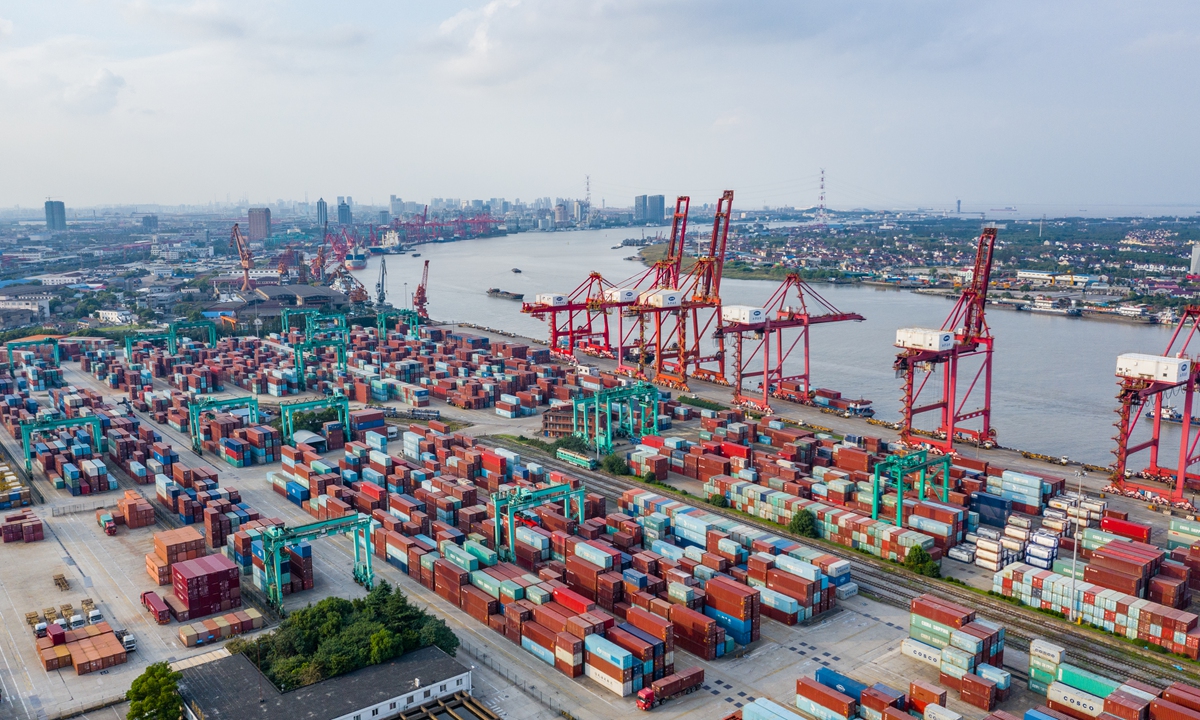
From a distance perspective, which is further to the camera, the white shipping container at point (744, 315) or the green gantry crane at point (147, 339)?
the green gantry crane at point (147, 339)

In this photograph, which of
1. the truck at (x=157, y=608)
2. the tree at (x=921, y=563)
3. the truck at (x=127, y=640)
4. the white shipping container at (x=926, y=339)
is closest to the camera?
the truck at (x=127, y=640)

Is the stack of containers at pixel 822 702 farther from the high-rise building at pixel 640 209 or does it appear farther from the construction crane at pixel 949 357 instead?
the high-rise building at pixel 640 209

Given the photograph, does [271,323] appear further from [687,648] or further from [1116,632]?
[1116,632]

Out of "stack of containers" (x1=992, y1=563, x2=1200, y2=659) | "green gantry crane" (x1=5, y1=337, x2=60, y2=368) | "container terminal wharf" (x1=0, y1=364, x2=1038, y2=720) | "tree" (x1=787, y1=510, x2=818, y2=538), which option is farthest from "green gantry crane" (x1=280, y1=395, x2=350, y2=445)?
"green gantry crane" (x1=5, y1=337, x2=60, y2=368)

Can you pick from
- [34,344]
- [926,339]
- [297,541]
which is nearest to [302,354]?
[34,344]

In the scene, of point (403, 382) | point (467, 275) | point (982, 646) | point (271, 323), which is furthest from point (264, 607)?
point (467, 275)

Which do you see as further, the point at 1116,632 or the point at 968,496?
the point at 968,496

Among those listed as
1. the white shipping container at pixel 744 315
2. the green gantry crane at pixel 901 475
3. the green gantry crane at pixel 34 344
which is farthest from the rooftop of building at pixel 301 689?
the green gantry crane at pixel 34 344
